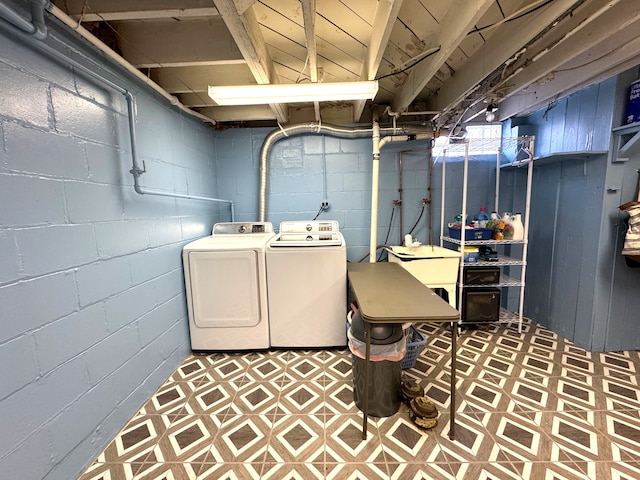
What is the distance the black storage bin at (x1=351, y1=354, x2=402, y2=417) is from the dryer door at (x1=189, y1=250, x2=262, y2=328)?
113 centimetres

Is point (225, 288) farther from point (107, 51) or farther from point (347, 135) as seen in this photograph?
point (347, 135)

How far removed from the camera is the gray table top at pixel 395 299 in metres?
1.45

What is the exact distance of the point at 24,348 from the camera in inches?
45.4

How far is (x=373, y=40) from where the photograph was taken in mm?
1758

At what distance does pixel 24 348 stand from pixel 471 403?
2525 mm

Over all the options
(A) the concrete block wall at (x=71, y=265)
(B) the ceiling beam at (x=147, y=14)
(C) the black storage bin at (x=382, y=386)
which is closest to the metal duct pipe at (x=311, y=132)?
(A) the concrete block wall at (x=71, y=265)

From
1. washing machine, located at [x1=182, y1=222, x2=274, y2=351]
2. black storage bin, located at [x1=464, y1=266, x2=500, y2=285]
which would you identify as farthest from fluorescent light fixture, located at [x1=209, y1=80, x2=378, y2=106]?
black storage bin, located at [x1=464, y1=266, x2=500, y2=285]

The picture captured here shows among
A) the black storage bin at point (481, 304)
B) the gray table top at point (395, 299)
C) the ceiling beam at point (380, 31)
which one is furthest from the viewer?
the black storage bin at point (481, 304)

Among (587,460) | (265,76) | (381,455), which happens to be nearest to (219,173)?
(265,76)

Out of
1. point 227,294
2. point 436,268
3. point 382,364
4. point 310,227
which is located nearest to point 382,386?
point 382,364

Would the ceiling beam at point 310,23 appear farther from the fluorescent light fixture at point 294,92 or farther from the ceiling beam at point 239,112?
the ceiling beam at point 239,112

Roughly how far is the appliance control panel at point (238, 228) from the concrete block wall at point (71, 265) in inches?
32.6

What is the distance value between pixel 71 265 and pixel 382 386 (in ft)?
6.32

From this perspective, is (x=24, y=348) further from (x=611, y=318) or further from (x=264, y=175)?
(x=611, y=318)
